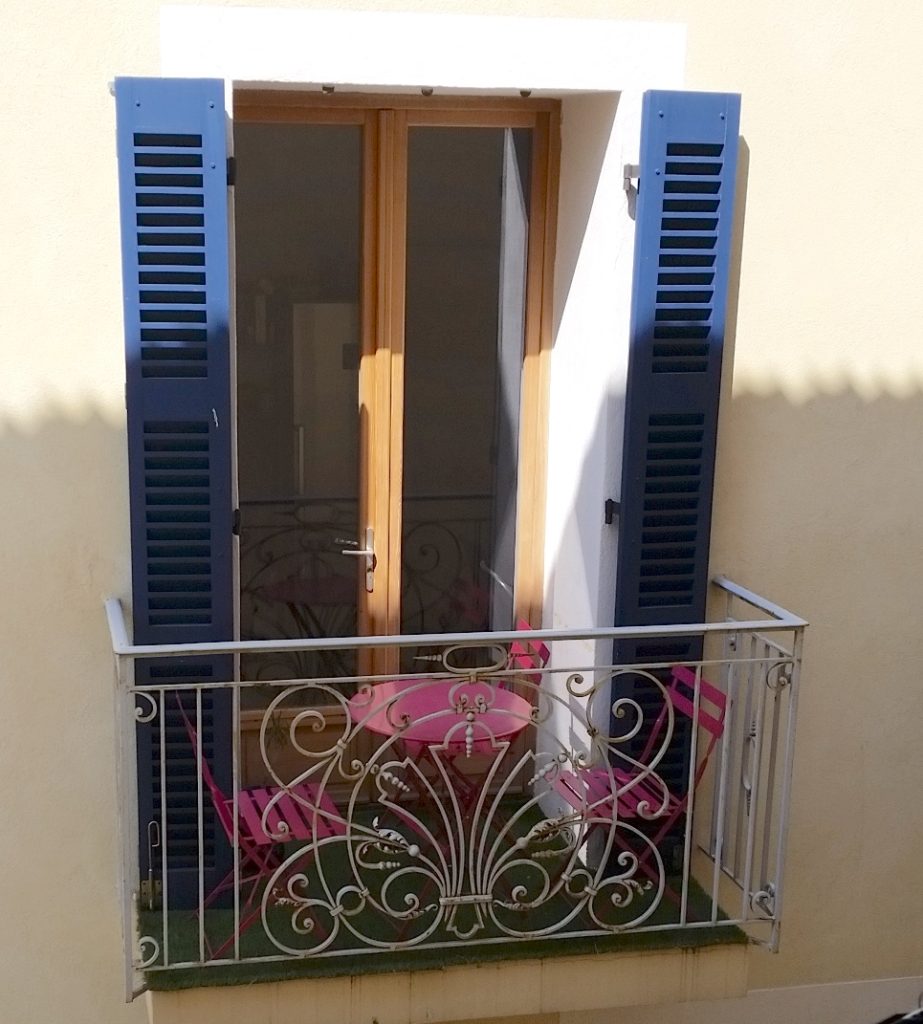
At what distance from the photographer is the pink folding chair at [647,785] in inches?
199

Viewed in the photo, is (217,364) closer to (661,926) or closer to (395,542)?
(395,542)

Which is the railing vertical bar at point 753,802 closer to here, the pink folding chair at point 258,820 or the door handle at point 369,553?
the pink folding chair at point 258,820

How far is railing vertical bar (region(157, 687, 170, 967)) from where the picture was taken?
15.4 ft

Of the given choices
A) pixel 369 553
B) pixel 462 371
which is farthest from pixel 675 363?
pixel 369 553

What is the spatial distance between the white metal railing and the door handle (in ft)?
0.97

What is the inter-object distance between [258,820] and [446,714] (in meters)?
0.74

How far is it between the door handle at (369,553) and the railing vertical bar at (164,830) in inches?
42.8

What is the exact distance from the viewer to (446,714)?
4844 mm

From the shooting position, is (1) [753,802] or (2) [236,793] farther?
(1) [753,802]

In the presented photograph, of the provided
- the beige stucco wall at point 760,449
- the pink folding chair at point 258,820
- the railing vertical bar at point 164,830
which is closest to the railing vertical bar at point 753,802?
the beige stucco wall at point 760,449

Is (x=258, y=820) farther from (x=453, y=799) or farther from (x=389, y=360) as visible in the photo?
(x=389, y=360)

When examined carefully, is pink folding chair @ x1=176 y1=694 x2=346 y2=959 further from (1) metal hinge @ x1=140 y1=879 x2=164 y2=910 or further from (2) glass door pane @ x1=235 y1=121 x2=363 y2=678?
(2) glass door pane @ x1=235 y1=121 x2=363 y2=678

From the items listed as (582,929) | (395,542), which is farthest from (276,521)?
(582,929)

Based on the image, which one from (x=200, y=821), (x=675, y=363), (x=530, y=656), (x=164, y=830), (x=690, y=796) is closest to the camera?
(x=164, y=830)
